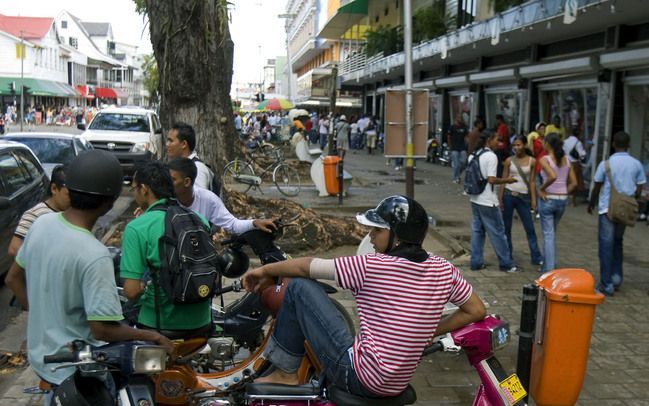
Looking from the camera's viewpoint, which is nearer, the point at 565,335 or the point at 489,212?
the point at 565,335

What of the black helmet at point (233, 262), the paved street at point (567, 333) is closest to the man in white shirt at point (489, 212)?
the paved street at point (567, 333)

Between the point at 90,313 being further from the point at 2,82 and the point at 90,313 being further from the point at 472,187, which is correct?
the point at 2,82

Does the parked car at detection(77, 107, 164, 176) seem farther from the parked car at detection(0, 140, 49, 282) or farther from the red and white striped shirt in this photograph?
the red and white striped shirt

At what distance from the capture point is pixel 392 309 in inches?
135

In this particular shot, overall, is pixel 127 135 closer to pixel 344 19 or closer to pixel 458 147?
pixel 458 147

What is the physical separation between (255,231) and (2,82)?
6306 centimetres

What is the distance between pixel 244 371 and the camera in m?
4.40

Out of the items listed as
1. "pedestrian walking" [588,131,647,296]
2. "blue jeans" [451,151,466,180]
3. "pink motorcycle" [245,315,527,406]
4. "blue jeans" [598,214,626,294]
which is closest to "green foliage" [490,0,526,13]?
"blue jeans" [451,151,466,180]

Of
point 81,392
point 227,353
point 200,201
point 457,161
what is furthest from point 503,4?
point 81,392

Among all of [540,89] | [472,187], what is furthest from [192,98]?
[540,89]

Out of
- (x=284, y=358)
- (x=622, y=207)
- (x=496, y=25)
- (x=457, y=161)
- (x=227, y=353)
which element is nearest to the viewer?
(x=284, y=358)

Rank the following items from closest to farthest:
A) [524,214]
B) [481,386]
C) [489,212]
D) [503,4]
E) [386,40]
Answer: [481,386], [489,212], [524,214], [503,4], [386,40]

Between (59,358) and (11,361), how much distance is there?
3368 mm

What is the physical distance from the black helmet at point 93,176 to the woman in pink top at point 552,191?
6.37 metres
